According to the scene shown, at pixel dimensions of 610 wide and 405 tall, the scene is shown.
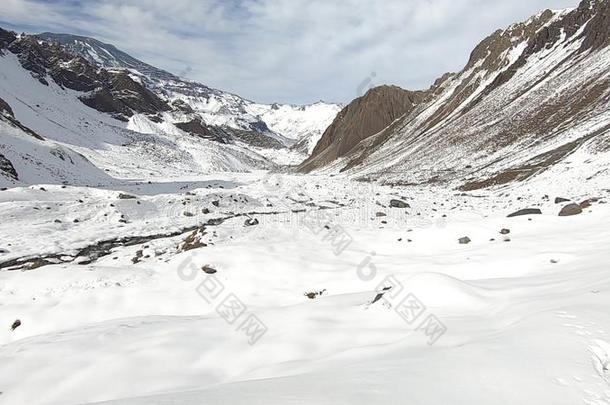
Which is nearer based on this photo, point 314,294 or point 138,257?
point 314,294

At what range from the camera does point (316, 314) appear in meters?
8.34

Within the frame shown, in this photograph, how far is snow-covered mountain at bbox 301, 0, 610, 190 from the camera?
35.9m

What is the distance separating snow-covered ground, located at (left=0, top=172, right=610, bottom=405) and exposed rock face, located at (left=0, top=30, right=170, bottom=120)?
112562mm

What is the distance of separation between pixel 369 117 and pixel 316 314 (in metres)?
102

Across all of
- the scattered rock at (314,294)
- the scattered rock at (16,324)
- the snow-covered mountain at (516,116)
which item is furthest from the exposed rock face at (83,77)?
the scattered rock at (314,294)

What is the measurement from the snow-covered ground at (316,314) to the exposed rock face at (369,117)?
283 ft

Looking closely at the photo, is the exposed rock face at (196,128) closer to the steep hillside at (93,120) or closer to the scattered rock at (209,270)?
the steep hillside at (93,120)

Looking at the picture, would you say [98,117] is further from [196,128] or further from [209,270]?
[209,270]

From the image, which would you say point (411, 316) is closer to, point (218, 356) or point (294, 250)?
point (218, 356)

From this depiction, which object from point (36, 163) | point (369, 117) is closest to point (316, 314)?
point (36, 163)

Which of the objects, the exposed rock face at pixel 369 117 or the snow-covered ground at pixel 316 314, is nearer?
the snow-covered ground at pixel 316 314

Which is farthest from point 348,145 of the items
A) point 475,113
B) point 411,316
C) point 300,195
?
point 411,316

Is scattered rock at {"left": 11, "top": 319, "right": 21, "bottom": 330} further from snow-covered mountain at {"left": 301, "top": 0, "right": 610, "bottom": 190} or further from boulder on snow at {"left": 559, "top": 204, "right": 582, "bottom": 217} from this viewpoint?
snow-covered mountain at {"left": 301, "top": 0, "right": 610, "bottom": 190}

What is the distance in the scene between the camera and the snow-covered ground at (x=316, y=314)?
14.5 ft
